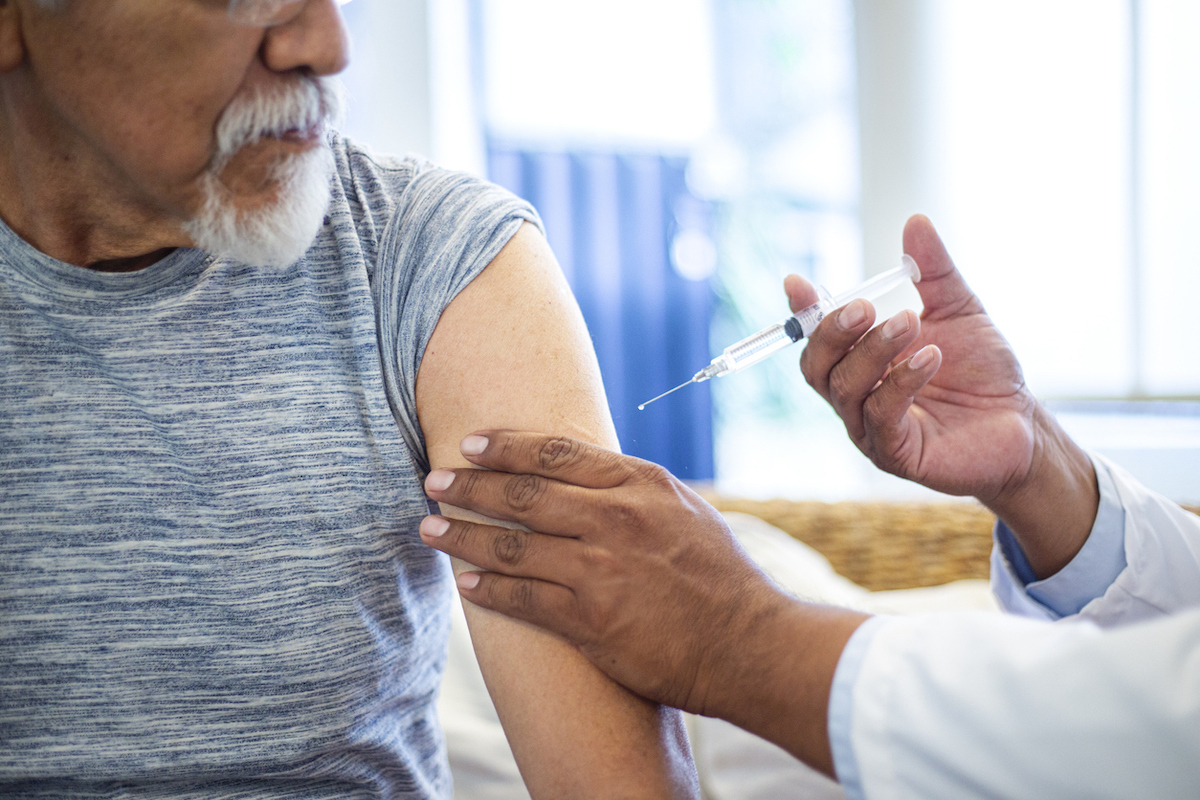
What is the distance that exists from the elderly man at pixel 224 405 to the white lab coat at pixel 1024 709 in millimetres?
341

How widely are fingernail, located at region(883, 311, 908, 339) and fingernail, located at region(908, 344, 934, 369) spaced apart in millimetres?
32

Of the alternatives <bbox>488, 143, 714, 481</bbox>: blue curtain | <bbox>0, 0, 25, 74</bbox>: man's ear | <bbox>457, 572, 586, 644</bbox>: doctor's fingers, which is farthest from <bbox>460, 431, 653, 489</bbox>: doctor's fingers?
<bbox>488, 143, 714, 481</bbox>: blue curtain

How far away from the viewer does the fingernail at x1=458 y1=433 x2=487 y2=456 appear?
0.76 meters

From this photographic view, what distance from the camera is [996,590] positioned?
1197 mm

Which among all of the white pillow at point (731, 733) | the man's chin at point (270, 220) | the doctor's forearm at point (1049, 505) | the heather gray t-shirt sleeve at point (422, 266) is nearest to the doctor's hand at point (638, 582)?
the heather gray t-shirt sleeve at point (422, 266)

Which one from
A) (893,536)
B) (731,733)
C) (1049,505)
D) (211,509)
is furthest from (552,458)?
(893,536)

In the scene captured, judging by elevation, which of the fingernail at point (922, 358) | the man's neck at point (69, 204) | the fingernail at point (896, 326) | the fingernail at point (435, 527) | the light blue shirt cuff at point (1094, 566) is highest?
the man's neck at point (69, 204)

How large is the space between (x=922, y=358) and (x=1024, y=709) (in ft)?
1.41

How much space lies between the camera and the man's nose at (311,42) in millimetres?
807

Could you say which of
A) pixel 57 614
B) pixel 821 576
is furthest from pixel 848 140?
pixel 57 614

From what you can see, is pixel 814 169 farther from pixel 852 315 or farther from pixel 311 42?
pixel 311 42

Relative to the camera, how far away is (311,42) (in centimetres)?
82

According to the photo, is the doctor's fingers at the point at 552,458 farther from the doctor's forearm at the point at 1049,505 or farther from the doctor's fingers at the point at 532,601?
the doctor's forearm at the point at 1049,505

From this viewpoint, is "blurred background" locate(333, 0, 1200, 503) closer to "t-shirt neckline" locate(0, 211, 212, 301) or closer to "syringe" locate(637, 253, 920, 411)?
"syringe" locate(637, 253, 920, 411)
